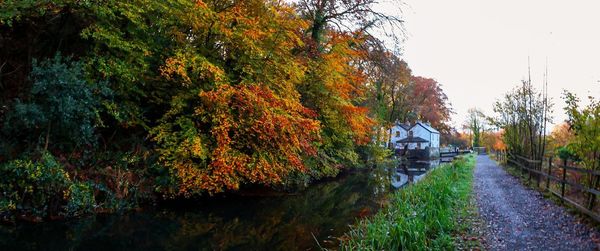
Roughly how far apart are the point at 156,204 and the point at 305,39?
384 inches

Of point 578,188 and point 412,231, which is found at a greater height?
point 578,188

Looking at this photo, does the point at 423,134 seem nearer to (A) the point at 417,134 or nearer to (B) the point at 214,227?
(A) the point at 417,134

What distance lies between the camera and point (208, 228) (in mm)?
9508

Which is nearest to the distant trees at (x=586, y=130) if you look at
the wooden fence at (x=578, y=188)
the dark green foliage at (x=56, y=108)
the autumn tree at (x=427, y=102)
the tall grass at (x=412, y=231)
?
→ the wooden fence at (x=578, y=188)

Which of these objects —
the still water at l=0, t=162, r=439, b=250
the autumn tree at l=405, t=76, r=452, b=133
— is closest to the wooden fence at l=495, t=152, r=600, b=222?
the still water at l=0, t=162, r=439, b=250

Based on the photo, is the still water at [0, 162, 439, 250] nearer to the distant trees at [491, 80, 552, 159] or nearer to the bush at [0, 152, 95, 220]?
the bush at [0, 152, 95, 220]

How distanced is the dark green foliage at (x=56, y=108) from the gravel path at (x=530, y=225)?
9560 mm

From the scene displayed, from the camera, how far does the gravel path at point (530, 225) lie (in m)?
6.27

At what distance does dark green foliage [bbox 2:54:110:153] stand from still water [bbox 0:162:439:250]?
2292 millimetres

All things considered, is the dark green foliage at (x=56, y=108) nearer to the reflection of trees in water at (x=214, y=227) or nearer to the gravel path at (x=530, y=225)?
the reflection of trees in water at (x=214, y=227)

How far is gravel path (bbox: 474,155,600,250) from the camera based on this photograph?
6.27 meters

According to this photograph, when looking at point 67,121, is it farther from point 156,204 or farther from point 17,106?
point 156,204

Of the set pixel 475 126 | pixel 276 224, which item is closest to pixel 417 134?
pixel 475 126

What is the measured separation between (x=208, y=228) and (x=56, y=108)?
467 centimetres
